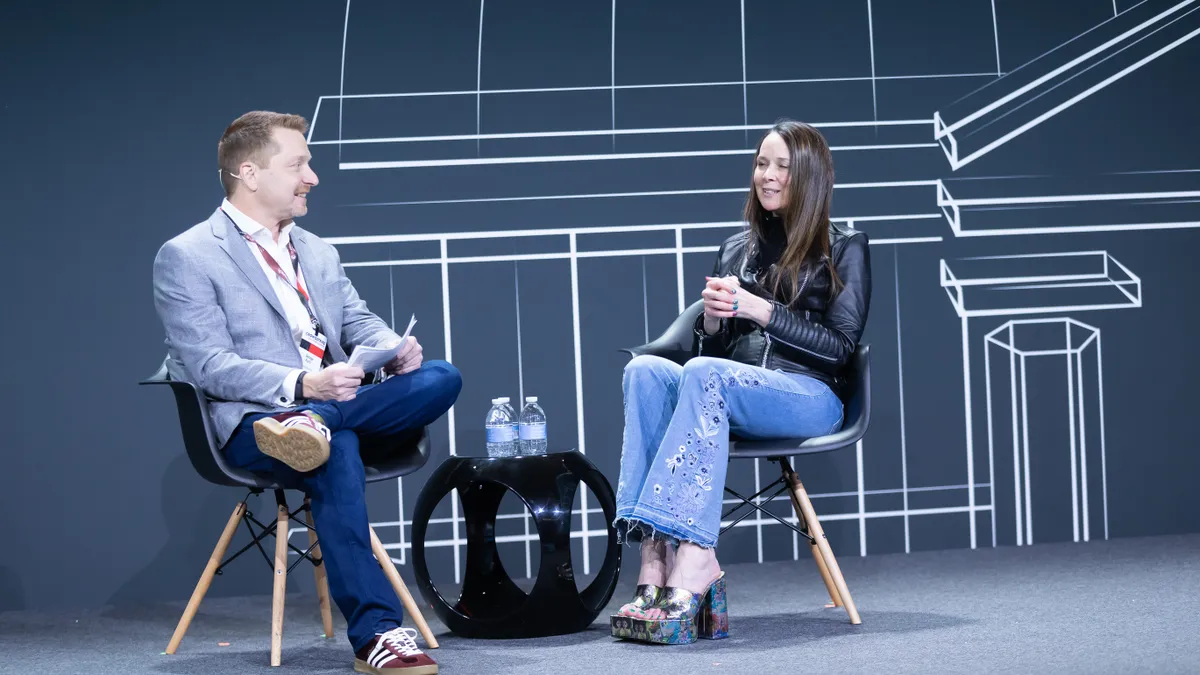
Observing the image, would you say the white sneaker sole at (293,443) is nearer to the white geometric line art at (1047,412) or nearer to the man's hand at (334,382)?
the man's hand at (334,382)

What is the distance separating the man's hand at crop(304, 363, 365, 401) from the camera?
254cm

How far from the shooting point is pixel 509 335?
3750 mm

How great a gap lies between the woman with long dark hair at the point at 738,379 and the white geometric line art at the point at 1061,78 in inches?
43.7

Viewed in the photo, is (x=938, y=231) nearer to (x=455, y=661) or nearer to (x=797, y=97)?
(x=797, y=97)

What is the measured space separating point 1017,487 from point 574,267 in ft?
5.36

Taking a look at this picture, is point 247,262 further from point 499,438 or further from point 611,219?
point 611,219

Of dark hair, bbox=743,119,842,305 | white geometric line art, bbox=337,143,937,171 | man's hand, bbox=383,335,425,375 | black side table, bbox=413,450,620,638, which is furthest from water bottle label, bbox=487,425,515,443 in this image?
white geometric line art, bbox=337,143,937,171

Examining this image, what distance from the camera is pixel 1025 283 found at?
3.89m

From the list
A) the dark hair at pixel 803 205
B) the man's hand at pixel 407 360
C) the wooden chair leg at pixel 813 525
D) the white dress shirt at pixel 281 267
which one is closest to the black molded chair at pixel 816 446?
the wooden chair leg at pixel 813 525

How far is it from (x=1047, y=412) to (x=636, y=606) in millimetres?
1957

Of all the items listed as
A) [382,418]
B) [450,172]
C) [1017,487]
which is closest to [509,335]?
[450,172]

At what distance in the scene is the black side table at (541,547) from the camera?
2732 mm

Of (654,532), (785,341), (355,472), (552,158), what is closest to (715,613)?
(654,532)

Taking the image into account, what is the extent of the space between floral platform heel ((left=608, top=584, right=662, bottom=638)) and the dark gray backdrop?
1153mm
